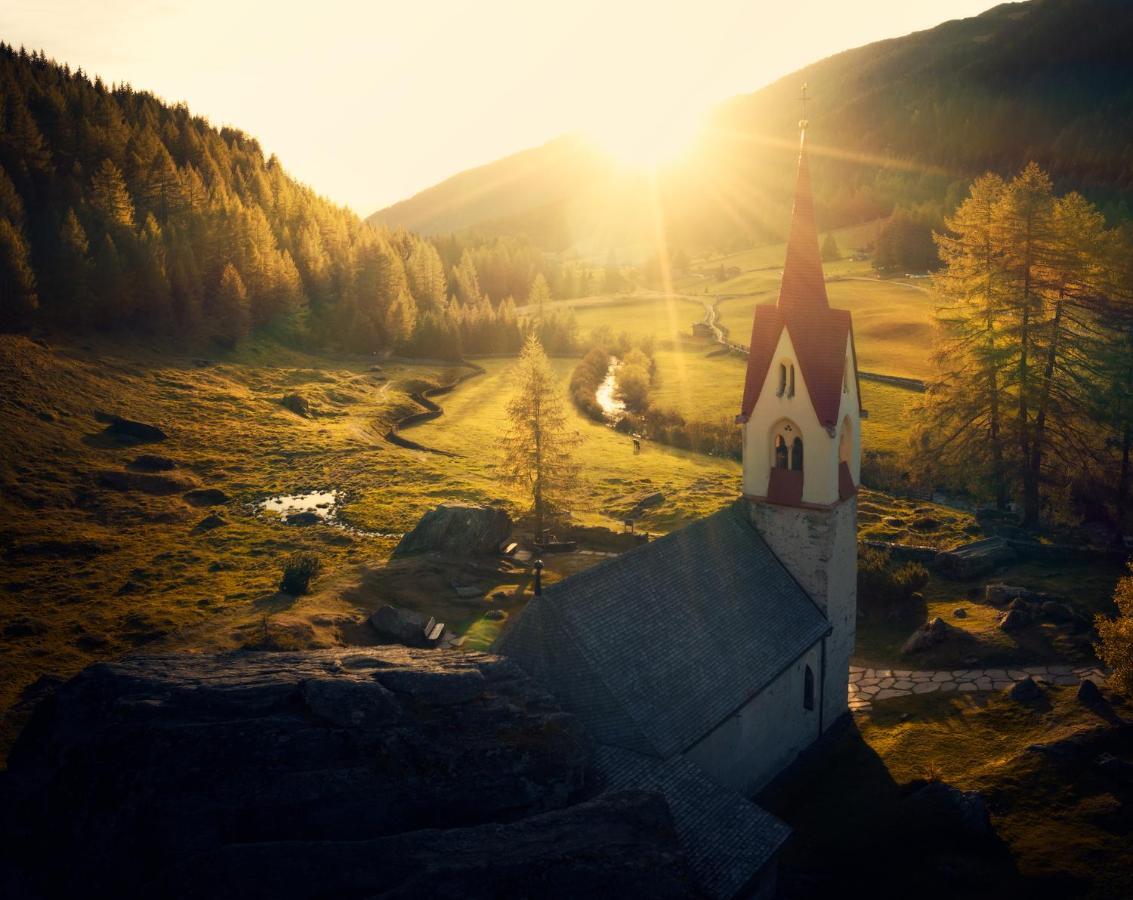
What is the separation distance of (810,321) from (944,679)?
1524 cm

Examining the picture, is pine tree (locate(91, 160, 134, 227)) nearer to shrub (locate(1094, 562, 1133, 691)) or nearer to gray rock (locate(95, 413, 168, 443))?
gray rock (locate(95, 413, 168, 443))

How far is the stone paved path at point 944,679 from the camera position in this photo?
99.5 ft

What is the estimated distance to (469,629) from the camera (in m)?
34.9

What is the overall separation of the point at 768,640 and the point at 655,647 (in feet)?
17.2

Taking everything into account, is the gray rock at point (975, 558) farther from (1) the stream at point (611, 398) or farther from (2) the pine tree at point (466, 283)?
(2) the pine tree at point (466, 283)

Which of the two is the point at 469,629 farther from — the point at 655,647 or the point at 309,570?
the point at 655,647

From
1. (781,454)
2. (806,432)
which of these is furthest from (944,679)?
(806,432)

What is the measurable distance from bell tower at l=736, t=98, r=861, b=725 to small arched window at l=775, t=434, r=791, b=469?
0.12ft

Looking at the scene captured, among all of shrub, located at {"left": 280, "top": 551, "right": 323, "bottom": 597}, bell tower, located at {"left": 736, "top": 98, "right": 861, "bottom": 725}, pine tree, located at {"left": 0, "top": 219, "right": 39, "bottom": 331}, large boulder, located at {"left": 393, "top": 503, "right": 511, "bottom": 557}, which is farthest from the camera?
pine tree, located at {"left": 0, "top": 219, "right": 39, "bottom": 331}

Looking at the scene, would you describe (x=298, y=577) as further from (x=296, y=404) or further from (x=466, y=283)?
(x=466, y=283)

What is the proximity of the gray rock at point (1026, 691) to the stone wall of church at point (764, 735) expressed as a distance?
22.8 feet

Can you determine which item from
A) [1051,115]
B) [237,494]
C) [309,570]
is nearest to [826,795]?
[309,570]

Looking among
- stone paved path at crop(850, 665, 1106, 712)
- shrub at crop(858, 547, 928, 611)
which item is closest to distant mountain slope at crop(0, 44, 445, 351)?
shrub at crop(858, 547, 928, 611)

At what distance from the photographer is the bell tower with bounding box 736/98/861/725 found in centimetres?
2820
